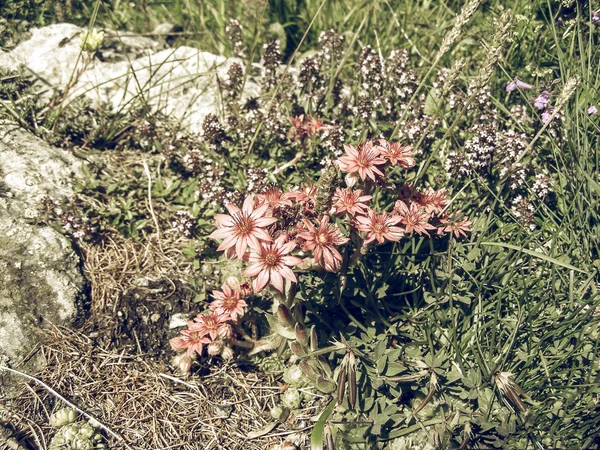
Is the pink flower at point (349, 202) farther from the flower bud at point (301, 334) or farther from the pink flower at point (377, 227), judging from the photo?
the flower bud at point (301, 334)

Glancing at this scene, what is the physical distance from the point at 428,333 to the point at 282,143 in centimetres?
176

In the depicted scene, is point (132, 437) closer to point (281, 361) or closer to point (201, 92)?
point (281, 361)

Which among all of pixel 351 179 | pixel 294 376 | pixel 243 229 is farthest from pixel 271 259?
pixel 294 376

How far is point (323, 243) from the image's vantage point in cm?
241

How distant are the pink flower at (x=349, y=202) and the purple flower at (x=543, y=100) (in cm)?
155

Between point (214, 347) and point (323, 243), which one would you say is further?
point (214, 347)

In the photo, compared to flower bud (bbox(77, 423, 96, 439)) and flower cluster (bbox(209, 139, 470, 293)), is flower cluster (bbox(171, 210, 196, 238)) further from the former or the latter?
flower bud (bbox(77, 423, 96, 439))

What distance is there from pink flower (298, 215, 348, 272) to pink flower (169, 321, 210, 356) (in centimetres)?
90

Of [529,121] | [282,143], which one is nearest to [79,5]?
[282,143]

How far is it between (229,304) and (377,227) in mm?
919

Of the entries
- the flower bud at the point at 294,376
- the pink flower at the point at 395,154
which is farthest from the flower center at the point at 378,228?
the flower bud at the point at 294,376

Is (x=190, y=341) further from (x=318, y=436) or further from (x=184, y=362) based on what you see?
(x=318, y=436)

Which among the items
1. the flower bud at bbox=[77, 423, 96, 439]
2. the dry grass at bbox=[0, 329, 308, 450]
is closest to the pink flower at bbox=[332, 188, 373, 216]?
the dry grass at bbox=[0, 329, 308, 450]

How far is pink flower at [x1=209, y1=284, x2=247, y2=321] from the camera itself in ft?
9.43
